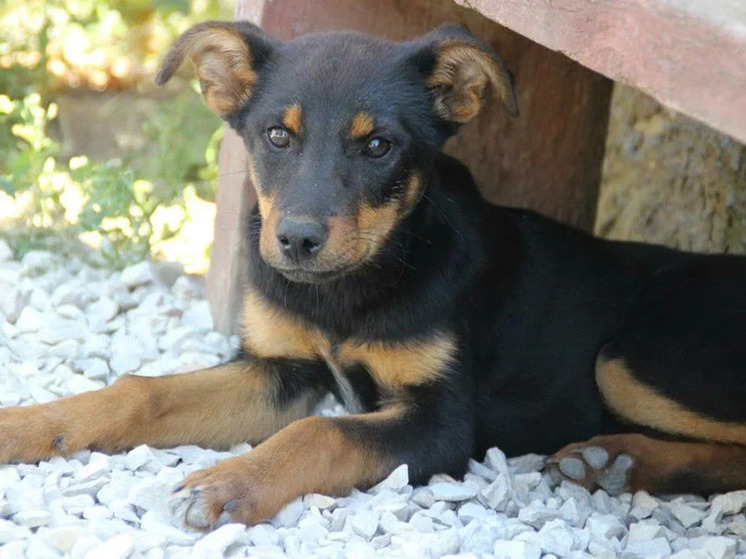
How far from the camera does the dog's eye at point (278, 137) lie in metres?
4.39

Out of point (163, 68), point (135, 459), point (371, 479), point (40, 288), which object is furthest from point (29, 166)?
point (371, 479)

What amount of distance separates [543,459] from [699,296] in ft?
3.22

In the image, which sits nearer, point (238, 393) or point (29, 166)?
point (238, 393)

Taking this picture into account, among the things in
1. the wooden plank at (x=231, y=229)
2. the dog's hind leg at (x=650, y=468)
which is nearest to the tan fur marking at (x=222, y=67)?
the wooden plank at (x=231, y=229)

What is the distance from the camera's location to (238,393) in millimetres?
4773

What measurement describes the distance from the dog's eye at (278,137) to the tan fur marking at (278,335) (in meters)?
0.71

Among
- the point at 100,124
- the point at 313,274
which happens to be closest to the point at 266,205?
the point at 313,274

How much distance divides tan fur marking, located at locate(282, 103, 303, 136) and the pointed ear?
0.56 meters

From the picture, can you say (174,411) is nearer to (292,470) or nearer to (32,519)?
(292,470)

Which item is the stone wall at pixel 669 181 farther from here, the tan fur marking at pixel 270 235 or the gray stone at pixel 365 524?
the gray stone at pixel 365 524

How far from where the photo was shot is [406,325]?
4598 mm

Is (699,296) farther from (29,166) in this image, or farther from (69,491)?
(29,166)

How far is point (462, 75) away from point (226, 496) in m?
1.84

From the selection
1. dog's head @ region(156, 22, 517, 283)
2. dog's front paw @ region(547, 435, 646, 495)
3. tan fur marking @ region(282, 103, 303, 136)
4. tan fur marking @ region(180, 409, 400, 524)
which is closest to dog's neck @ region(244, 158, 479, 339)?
dog's head @ region(156, 22, 517, 283)
